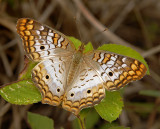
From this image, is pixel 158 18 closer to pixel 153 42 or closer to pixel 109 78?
pixel 153 42

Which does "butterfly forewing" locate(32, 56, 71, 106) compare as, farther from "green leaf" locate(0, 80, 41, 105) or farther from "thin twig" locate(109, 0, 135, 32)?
"thin twig" locate(109, 0, 135, 32)

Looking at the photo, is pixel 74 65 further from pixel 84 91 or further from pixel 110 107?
pixel 110 107

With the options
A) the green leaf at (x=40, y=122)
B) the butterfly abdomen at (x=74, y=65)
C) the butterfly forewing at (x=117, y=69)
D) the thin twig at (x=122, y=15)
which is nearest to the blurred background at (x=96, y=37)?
the thin twig at (x=122, y=15)

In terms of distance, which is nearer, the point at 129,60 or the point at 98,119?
the point at 129,60

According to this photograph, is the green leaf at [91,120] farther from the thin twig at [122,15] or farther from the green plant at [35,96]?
the thin twig at [122,15]

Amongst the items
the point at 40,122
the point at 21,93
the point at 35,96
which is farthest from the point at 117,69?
the point at 40,122

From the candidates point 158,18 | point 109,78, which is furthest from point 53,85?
point 158,18
